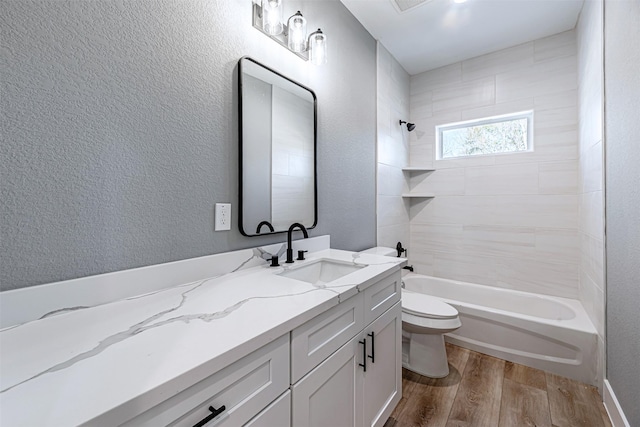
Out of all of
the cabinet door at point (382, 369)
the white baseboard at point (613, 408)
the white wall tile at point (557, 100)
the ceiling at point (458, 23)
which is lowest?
the white baseboard at point (613, 408)

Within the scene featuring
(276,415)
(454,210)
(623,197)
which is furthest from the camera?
(454,210)

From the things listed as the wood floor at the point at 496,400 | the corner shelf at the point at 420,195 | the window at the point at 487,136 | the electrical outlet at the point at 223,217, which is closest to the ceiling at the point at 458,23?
the window at the point at 487,136

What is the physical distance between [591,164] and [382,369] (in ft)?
6.27

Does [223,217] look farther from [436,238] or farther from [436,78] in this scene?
[436,78]

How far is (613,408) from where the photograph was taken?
1.40m

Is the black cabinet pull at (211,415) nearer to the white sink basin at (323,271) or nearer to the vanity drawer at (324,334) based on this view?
the vanity drawer at (324,334)

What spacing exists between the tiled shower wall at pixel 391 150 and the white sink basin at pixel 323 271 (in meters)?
1.02

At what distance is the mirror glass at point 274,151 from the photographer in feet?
4.26

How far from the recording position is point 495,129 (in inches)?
103

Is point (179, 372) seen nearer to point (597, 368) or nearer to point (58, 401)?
point (58, 401)

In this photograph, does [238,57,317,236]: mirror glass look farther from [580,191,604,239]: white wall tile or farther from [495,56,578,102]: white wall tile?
[495,56,578,102]: white wall tile

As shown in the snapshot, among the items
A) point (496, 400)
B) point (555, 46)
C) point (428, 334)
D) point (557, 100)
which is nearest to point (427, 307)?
point (428, 334)

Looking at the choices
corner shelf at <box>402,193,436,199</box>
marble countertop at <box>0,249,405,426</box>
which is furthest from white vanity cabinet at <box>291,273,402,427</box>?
corner shelf at <box>402,193,436,199</box>

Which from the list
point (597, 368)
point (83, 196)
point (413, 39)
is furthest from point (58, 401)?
point (413, 39)
